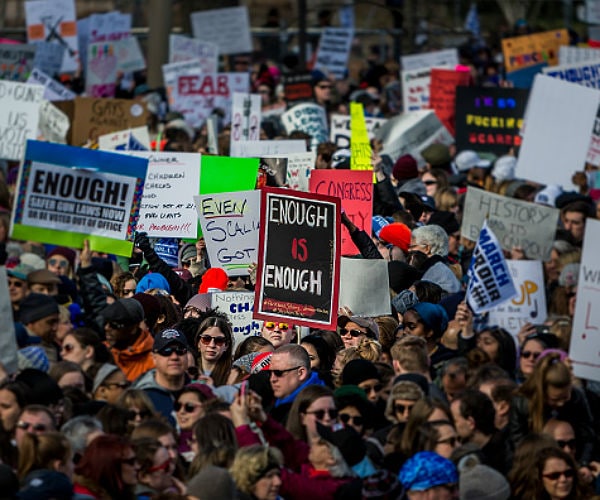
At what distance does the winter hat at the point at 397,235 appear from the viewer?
12.7 m

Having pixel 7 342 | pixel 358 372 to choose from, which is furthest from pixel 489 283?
pixel 7 342

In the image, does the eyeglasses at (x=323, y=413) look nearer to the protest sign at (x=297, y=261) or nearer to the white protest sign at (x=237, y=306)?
the protest sign at (x=297, y=261)

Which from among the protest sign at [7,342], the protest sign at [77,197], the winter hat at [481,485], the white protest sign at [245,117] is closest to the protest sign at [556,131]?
the white protest sign at [245,117]

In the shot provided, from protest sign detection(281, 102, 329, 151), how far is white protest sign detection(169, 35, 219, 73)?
4.49 metres

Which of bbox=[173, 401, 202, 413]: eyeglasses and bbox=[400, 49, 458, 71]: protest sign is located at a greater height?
bbox=[173, 401, 202, 413]: eyeglasses

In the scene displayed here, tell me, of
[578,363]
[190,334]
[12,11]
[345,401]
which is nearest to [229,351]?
[190,334]

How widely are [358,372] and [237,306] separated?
196 cm

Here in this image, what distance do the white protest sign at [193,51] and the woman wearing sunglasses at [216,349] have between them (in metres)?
14.5

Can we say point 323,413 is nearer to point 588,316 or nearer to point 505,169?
point 588,316

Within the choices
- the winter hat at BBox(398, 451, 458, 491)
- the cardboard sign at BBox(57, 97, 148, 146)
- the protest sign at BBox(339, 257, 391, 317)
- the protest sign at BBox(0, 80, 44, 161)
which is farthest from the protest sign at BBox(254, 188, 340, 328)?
the cardboard sign at BBox(57, 97, 148, 146)

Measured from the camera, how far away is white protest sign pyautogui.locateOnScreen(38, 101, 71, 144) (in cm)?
1881

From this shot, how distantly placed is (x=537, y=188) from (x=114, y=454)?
433 inches

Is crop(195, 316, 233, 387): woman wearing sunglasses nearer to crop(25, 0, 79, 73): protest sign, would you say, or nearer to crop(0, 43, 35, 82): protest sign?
crop(0, 43, 35, 82): protest sign

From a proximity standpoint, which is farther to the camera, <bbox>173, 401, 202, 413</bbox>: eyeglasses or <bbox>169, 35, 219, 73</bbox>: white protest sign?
A: <bbox>169, 35, 219, 73</bbox>: white protest sign
